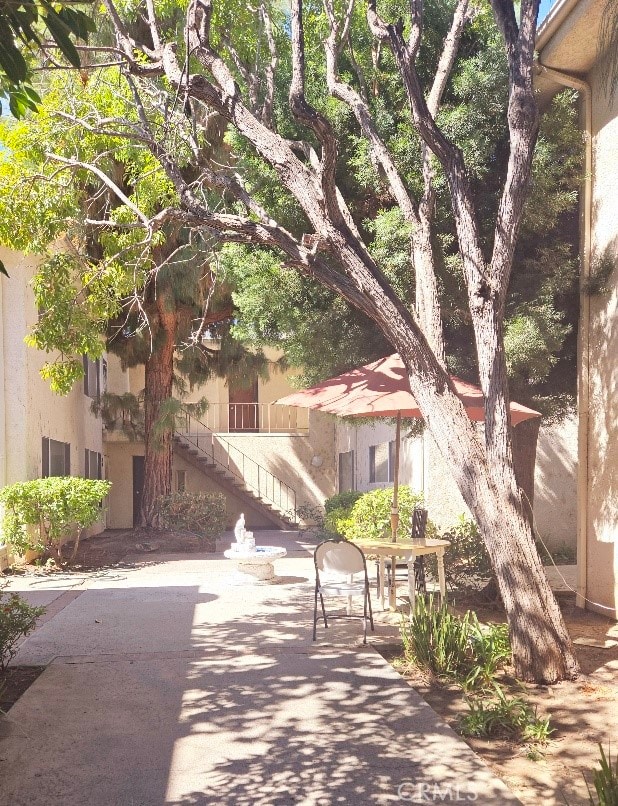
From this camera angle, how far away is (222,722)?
5.55m

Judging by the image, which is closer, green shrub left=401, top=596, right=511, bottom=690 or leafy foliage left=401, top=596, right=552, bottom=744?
leafy foliage left=401, top=596, right=552, bottom=744

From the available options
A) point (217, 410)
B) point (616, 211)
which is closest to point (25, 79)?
point (616, 211)

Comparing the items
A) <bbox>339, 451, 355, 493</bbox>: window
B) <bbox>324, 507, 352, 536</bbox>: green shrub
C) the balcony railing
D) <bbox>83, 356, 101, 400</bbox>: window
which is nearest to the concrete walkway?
<bbox>324, 507, 352, 536</bbox>: green shrub

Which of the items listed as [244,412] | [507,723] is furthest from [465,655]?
[244,412]

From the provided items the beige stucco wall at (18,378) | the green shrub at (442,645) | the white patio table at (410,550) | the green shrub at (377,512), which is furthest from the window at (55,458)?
the green shrub at (442,645)

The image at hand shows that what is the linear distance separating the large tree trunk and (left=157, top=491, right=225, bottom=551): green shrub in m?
0.25

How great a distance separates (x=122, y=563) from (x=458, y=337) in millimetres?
7795

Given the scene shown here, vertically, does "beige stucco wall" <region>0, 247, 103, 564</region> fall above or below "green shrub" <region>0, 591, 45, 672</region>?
above

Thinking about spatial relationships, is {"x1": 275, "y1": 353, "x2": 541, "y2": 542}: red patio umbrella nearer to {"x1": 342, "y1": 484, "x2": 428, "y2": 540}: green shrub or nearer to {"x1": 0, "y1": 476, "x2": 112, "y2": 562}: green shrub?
{"x1": 342, "y1": 484, "x2": 428, "y2": 540}: green shrub

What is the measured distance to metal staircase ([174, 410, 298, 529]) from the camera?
23.4 m

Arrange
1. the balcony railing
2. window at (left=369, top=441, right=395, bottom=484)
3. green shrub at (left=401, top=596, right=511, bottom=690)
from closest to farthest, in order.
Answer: green shrub at (left=401, top=596, right=511, bottom=690)
window at (left=369, top=441, right=395, bottom=484)
the balcony railing

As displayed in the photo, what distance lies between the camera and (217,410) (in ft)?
87.4

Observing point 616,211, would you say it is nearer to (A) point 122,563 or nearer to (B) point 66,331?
(B) point 66,331

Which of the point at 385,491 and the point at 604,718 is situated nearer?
the point at 604,718
